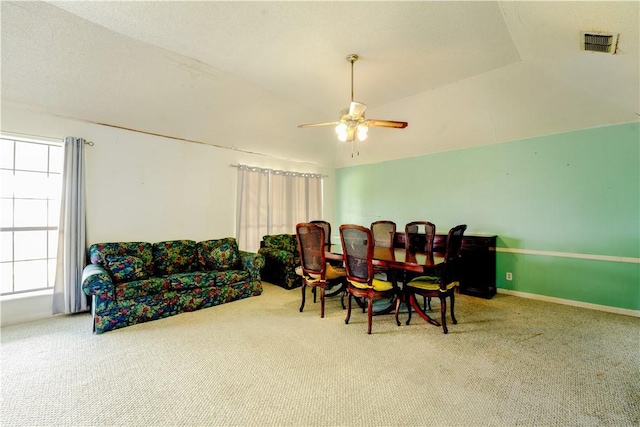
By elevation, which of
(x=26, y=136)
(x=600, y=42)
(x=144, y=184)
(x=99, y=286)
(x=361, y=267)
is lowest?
(x=99, y=286)

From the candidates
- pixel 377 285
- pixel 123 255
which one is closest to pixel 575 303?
pixel 377 285

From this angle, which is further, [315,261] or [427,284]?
[315,261]

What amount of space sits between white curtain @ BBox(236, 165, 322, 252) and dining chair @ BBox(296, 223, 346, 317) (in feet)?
6.76

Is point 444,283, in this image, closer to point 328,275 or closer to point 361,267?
point 361,267

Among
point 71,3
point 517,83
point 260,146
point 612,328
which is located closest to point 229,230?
point 260,146

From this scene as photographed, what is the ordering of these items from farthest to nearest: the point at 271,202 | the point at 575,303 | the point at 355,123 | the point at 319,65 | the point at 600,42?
the point at 271,202, the point at 575,303, the point at 319,65, the point at 355,123, the point at 600,42

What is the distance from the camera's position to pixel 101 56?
304 cm

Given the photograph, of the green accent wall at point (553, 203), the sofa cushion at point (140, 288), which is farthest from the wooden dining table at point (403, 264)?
the sofa cushion at point (140, 288)

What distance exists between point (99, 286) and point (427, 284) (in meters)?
3.56

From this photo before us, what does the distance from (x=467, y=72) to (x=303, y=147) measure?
125 inches

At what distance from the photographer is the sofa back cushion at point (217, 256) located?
424 cm

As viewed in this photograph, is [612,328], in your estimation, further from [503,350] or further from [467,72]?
[467,72]

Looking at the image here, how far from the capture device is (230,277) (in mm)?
3971

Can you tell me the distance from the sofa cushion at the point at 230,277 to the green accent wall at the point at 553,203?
3.44m
